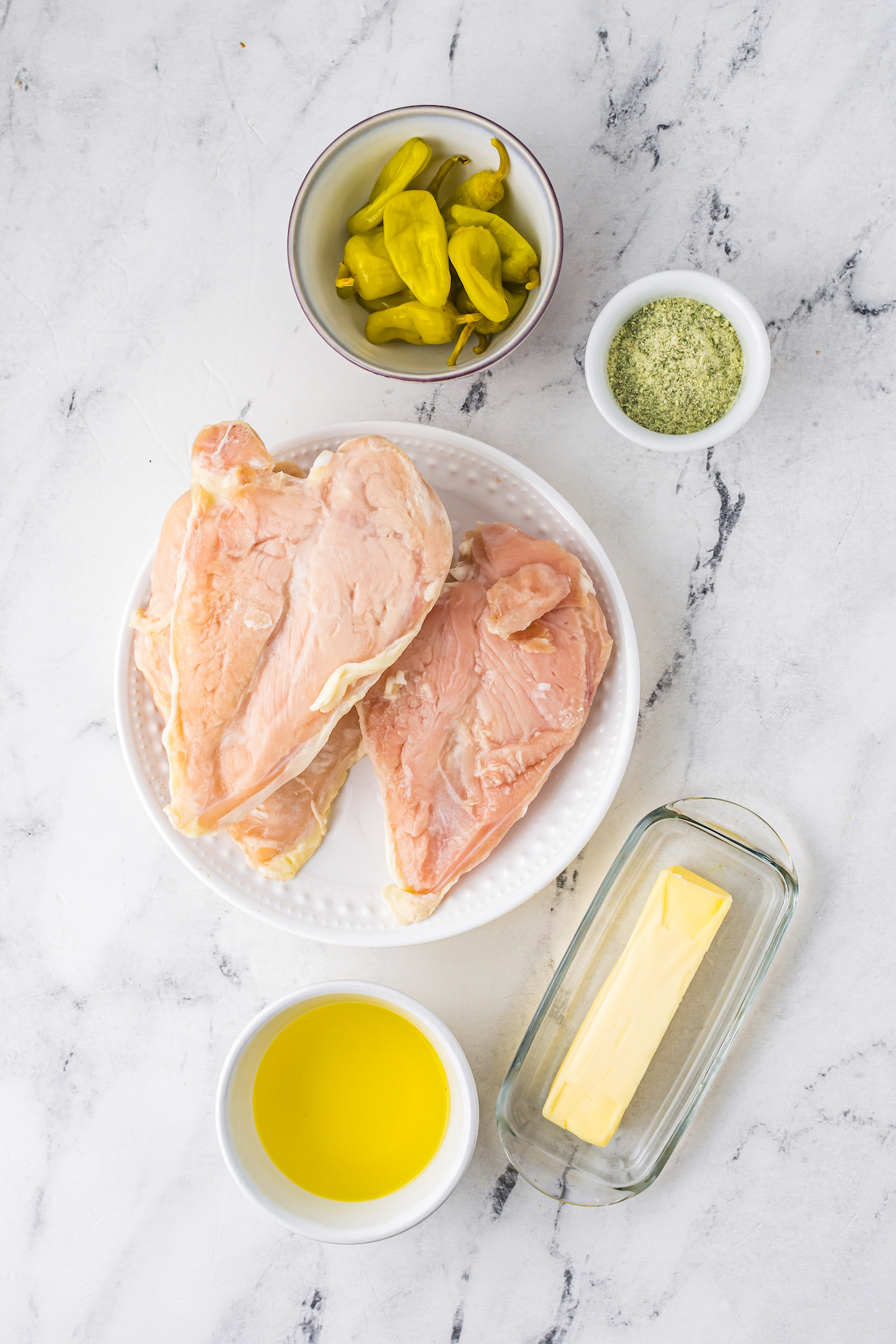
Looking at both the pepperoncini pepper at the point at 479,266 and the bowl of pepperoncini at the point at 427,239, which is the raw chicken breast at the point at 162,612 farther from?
the pepperoncini pepper at the point at 479,266

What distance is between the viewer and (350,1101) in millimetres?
1534

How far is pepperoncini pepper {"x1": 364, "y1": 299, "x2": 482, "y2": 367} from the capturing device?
139cm

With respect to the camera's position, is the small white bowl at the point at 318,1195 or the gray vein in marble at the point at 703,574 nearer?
the small white bowl at the point at 318,1195

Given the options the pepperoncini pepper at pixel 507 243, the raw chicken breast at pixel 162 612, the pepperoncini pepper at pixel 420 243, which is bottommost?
the raw chicken breast at pixel 162 612

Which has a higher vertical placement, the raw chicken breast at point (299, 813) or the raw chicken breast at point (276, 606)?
the raw chicken breast at point (276, 606)

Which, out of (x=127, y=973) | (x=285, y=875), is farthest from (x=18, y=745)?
(x=285, y=875)

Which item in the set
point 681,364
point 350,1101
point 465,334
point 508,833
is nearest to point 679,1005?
point 508,833

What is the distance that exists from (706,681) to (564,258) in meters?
0.79

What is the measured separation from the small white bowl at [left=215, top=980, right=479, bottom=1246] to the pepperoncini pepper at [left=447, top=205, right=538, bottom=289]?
1.17 meters

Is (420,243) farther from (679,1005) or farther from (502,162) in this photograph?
(679,1005)

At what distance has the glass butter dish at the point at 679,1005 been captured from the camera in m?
1.52

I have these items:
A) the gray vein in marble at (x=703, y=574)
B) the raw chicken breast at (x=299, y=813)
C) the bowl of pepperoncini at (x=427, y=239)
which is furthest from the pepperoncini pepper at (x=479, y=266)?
the raw chicken breast at (x=299, y=813)

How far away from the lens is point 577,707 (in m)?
1.43

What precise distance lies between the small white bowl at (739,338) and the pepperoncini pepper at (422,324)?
20cm
